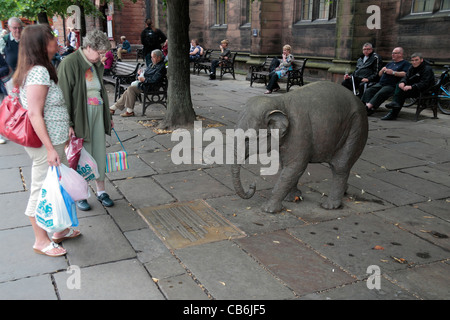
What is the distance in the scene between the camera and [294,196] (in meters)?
5.12

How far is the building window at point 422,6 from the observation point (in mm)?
11867

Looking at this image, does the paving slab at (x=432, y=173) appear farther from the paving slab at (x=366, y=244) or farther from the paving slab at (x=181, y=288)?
the paving slab at (x=181, y=288)

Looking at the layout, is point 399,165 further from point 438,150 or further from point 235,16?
point 235,16

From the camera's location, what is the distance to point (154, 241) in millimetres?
4066

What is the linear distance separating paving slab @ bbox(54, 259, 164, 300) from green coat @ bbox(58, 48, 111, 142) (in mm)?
1608

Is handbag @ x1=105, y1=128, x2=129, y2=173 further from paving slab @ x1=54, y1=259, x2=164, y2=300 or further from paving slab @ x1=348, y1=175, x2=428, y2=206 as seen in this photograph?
paving slab @ x1=348, y1=175, x2=428, y2=206

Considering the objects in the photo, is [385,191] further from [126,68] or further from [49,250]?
[126,68]

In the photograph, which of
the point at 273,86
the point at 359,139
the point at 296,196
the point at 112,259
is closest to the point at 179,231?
the point at 112,259

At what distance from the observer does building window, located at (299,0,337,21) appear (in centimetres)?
1531

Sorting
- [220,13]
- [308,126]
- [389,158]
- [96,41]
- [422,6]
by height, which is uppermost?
[220,13]

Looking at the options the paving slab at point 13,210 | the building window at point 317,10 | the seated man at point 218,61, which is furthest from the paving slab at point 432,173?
the seated man at point 218,61

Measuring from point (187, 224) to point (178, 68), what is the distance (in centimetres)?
517

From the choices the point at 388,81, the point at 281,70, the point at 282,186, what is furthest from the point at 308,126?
the point at 281,70

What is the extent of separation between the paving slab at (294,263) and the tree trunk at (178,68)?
520cm
